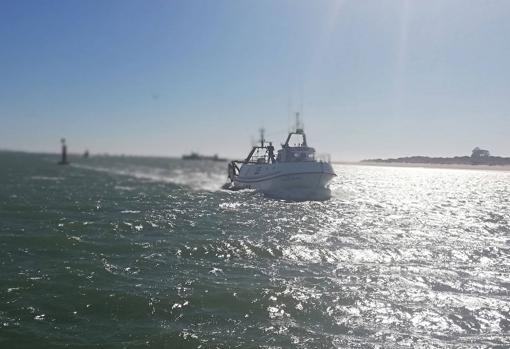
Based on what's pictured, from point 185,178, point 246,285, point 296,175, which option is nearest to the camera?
point 246,285

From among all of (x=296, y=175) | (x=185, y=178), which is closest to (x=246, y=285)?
(x=296, y=175)

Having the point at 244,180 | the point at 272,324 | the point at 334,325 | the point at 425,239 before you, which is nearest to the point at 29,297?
the point at 272,324

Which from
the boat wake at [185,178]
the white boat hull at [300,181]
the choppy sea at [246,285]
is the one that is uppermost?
the white boat hull at [300,181]

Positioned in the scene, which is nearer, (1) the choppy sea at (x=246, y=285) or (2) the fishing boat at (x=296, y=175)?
(1) the choppy sea at (x=246, y=285)

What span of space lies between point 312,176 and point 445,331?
132 feet

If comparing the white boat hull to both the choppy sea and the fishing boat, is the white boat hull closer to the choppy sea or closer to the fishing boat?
the fishing boat

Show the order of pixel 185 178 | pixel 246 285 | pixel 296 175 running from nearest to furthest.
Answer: pixel 246 285 < pixel 296 175 < pixel 185 178

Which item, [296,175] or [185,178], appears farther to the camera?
[185,178]

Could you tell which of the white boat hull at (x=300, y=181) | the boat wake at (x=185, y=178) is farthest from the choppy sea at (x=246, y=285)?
the boat wake at (x=185, y=178)

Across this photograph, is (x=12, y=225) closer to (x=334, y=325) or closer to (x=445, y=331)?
(x=334, y=325)

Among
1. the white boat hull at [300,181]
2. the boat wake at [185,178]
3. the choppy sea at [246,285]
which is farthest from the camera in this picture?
the boat wake at [185,178]

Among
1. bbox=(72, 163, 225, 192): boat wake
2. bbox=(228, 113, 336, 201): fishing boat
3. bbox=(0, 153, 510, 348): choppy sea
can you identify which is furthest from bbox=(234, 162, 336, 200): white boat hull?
bbox=(0, 153, 510, 348): choppy sea

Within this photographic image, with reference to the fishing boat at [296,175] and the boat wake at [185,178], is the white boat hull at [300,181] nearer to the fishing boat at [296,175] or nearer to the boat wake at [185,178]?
the fishing boat at [296,175]

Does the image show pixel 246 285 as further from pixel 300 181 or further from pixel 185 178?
pixel 185 178
